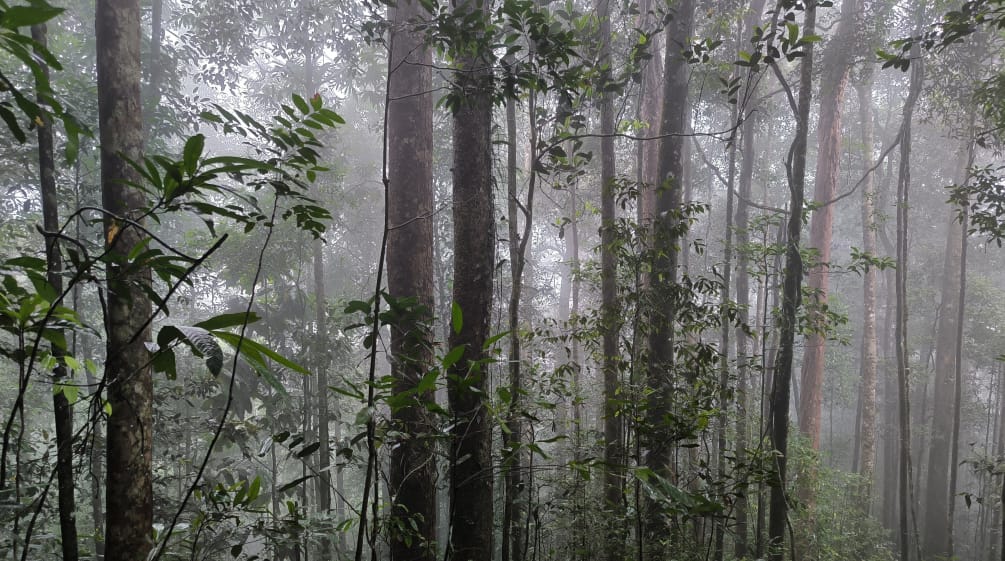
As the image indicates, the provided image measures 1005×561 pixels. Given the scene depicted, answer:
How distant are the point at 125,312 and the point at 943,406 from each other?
55.3 feet

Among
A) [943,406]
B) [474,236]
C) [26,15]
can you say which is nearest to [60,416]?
[26,15]

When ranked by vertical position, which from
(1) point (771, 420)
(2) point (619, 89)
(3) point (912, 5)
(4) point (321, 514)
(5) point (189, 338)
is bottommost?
(4) point (321, 514)

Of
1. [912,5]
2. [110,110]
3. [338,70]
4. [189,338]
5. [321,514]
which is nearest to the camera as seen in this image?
[189,338]

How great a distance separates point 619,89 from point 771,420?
2.68 metres

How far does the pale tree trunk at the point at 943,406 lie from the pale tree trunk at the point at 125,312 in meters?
16.1

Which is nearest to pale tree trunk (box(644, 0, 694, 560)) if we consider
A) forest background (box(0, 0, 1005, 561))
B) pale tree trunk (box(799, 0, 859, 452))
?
forest background (box(0, 0, 1005, 561))

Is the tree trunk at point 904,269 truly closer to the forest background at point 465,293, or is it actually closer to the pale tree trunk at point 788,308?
the forest background at point 465,293

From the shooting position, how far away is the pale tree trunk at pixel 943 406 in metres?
13.2

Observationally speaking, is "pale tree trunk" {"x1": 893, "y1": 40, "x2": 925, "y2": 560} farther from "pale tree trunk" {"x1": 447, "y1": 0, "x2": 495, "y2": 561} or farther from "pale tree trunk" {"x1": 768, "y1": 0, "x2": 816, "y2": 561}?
"pale tree trunk" {"x1": 447, "y1": 0, "x2": 495, "y2": 561}

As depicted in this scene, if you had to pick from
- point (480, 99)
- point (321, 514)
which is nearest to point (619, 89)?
point (480, 99)

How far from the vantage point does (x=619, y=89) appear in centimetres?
A: 330

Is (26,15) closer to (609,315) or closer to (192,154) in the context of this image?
(192,154)

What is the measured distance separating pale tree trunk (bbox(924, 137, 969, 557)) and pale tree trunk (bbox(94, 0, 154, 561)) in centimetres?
1606

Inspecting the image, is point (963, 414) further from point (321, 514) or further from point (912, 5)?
point (321, 514)
